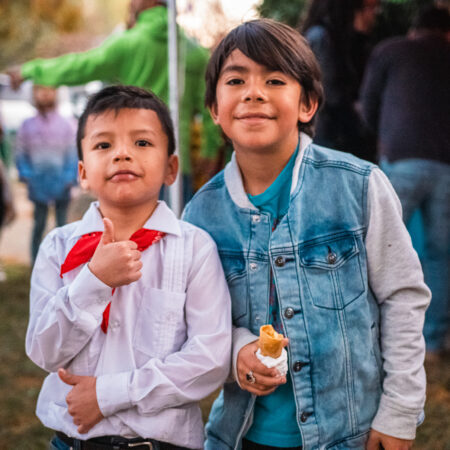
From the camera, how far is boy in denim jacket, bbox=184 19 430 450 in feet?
4.91

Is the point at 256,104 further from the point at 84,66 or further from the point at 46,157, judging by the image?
the point at 46,157

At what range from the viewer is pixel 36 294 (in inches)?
58.2

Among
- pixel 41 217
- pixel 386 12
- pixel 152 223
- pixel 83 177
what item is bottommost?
pixel 41 217

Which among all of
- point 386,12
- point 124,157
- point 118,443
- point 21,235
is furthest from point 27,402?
point 21,235

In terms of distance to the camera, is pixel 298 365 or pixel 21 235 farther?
pixel 21 235

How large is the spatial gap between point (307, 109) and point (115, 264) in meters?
0.69

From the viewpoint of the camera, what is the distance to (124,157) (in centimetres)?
147

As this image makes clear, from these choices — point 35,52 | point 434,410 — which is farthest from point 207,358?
point 35,52

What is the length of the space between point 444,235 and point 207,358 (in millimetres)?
2564

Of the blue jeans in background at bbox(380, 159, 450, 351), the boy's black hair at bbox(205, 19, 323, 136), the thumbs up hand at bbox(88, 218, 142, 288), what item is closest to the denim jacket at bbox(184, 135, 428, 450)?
the boy's black hair at bbox(205, 19, 323, 136)

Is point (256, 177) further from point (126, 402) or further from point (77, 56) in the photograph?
point (77, 56)

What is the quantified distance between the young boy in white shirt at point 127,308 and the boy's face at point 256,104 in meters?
0.20

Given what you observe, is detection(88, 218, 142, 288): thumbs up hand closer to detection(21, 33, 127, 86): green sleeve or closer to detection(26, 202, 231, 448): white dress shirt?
detection(26, 202, 231, 448): white dress shirt

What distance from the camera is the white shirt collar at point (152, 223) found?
5.03ft
